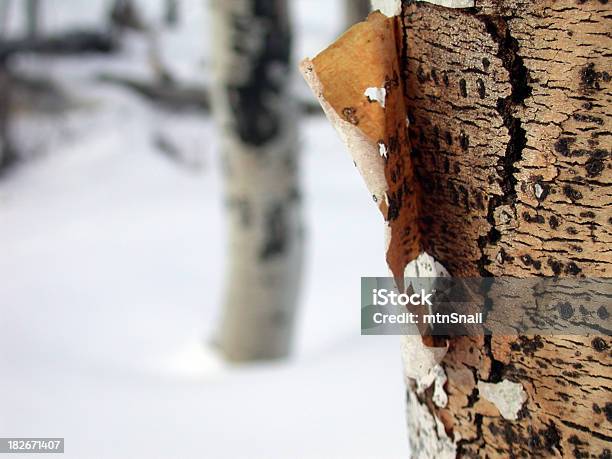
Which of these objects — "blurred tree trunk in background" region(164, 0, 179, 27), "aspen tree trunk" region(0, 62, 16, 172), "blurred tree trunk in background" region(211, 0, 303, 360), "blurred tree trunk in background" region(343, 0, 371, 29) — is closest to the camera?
"blurred tree trunk in background" region(211, 0, 303, 360)

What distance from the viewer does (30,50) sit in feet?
20.1

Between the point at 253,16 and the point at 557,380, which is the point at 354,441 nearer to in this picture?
the point at 557,380

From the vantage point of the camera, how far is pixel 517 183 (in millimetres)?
467

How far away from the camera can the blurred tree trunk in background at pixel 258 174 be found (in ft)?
7.31

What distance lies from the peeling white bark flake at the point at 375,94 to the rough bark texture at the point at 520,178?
40 mm

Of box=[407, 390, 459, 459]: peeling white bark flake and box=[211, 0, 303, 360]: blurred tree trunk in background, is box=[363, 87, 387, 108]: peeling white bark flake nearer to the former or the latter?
box=[407, 390, 459, 459]: peeling white bark flake

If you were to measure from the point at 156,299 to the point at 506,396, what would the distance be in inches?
116

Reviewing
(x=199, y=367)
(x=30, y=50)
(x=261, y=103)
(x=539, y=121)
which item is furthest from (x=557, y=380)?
(x=30, y=50)

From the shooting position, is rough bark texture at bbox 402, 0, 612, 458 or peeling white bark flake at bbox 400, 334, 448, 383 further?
peeling white bark flake at bbox 400, 334, 448, 383

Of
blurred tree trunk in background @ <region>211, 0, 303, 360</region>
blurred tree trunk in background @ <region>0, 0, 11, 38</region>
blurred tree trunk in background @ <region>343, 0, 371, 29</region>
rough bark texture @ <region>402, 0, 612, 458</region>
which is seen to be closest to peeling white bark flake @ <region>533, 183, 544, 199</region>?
rough bark texture @ <region>402, 0, 612, 458</region>

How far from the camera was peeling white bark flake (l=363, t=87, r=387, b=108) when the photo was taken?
0.47 metres

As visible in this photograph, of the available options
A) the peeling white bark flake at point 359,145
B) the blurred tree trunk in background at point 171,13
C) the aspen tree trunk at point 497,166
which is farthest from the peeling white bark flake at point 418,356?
the blurred tree trunk in background at point 171,13

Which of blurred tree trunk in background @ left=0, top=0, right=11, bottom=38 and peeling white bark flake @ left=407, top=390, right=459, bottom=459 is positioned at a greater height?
blurred tree trunk in background @ left=0, top=0, right=11, bottom=38

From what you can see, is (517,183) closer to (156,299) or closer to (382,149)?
(382,149)
